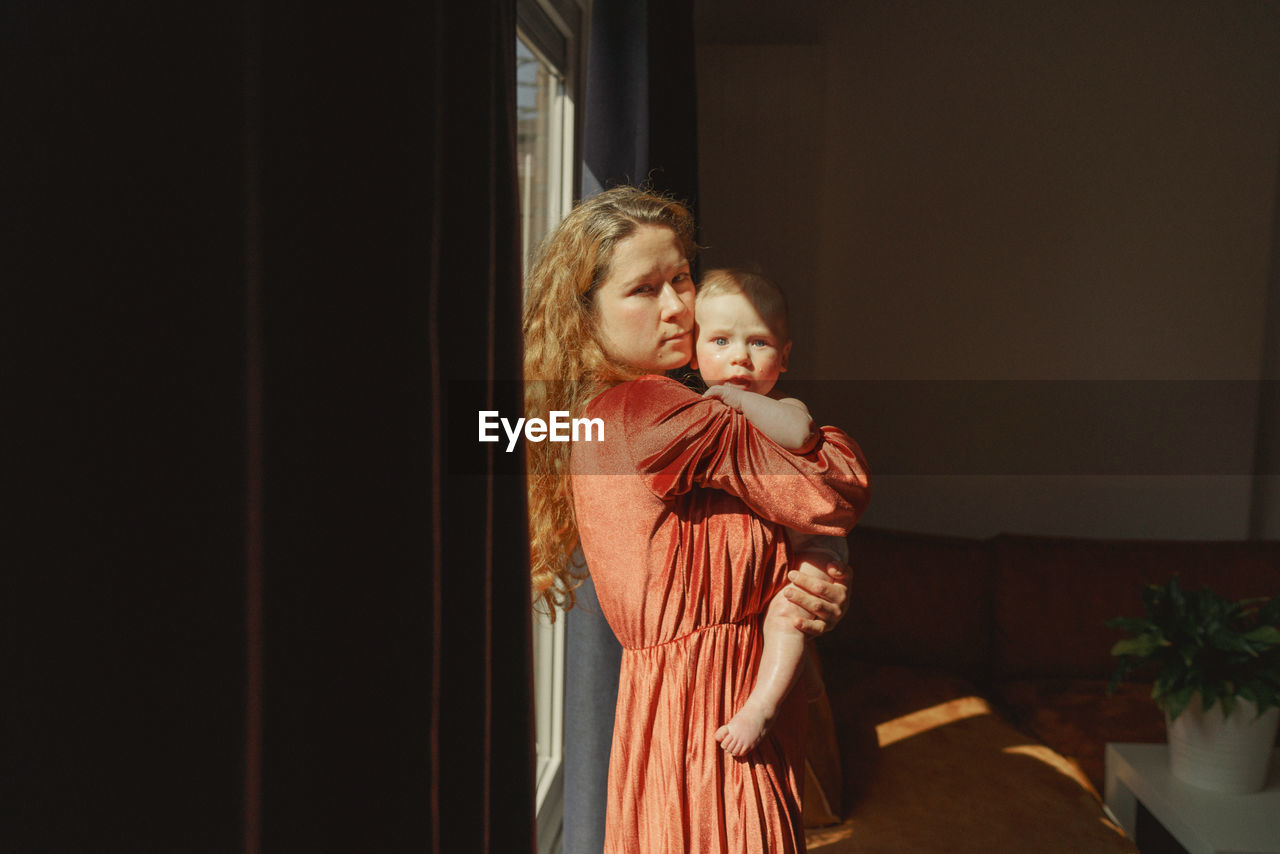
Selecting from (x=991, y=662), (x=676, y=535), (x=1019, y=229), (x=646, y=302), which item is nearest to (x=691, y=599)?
(x=676, y=535)

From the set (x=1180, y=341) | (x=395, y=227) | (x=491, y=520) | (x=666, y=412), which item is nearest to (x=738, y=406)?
(x=666, y=412)

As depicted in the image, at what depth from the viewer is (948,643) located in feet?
8.34

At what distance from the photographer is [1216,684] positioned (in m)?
1.71

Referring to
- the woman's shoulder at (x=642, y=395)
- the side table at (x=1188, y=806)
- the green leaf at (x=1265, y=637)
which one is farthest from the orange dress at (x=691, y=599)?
the green leaf at (x=1265, y=637)

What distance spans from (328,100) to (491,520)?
300mm

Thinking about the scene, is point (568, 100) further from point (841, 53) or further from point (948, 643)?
point (948, 643)

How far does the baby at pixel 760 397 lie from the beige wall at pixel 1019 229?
184 cm

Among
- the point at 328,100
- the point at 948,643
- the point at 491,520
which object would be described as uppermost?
the point at 328,100

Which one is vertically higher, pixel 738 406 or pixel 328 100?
pixel 328 100

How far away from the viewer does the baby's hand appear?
2.88 feet

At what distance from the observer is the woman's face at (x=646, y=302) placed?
35.1 inches

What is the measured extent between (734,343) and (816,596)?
283mm

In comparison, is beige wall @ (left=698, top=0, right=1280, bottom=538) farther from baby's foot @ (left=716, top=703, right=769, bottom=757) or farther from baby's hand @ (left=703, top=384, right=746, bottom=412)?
baby's foot @ (left=716, top=703, right=769, bottom=757)

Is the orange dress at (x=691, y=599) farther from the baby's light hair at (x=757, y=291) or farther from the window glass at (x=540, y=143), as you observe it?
the window glass at (x=540, y=143)
